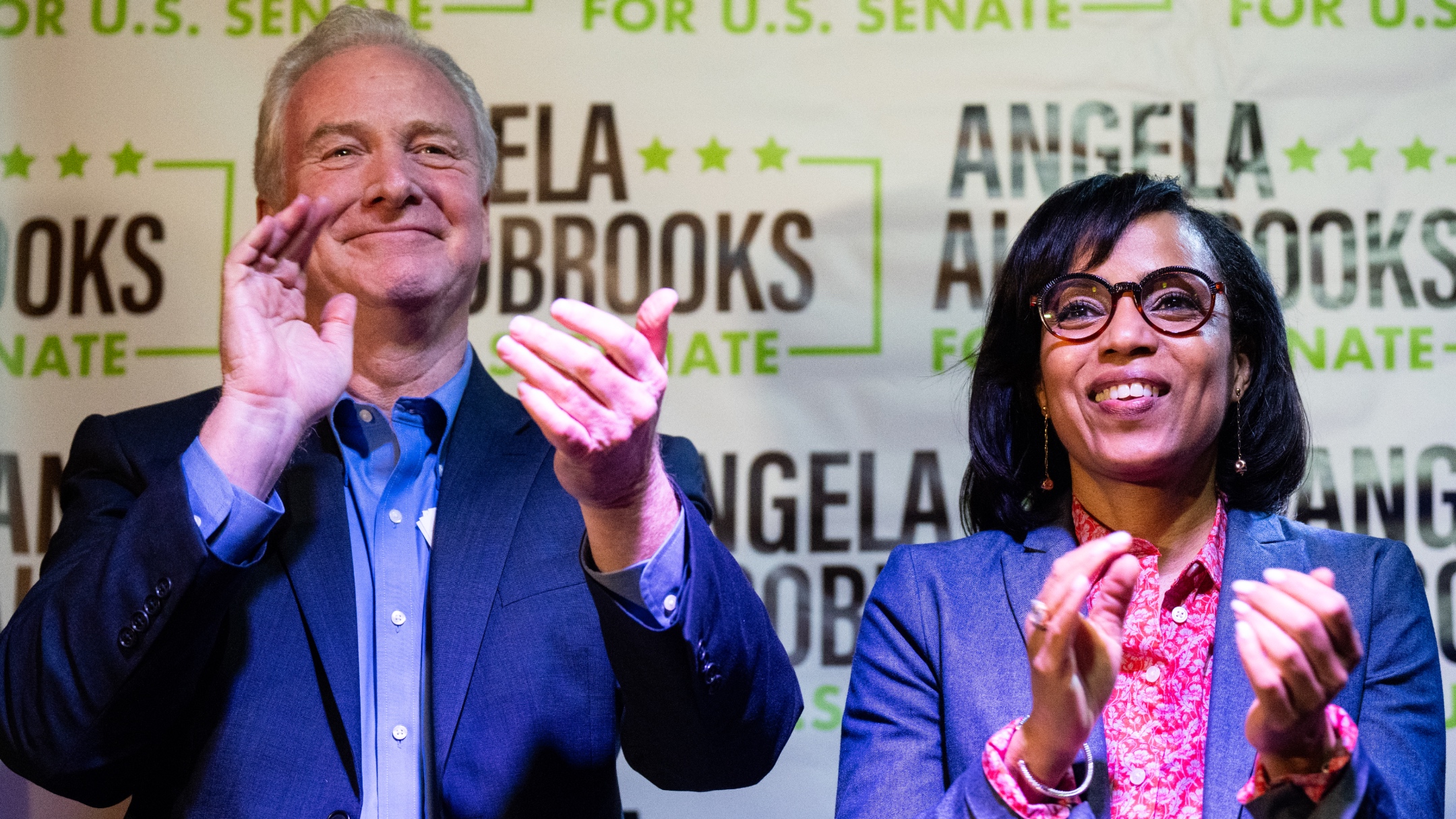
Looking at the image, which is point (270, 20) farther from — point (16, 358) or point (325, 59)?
point (16, 358)

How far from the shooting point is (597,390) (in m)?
1.71

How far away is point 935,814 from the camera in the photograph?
1.86 meters

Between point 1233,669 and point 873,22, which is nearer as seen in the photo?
point 1233,669

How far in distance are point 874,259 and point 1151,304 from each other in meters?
0.94

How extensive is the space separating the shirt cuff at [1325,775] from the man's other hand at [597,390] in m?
0.83

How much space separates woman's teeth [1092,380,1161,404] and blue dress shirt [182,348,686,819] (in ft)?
2.23

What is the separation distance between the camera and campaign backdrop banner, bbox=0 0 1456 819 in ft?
9.78

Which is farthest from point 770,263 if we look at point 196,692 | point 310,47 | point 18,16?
point 18,16

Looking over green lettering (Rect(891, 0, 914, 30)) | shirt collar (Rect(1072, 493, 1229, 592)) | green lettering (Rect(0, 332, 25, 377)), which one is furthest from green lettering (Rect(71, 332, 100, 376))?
shirt collar (Rect(1072, 493, 1229, 592))

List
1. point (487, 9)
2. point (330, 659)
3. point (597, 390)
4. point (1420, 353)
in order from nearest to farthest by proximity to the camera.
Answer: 1. point (597, 390)
2. point (330, 659)
3. point (1420, 353)
4. point (487, 9)

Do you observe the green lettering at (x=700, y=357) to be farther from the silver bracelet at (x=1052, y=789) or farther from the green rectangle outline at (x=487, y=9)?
the silver bracelet at (x=1052, y=789)

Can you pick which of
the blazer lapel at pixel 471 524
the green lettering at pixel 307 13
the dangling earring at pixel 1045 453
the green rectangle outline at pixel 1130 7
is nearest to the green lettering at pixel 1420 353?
the green rectangle outline at pixel 1130 7

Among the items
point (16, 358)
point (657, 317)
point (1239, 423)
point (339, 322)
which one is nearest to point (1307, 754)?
point (1239, 423)

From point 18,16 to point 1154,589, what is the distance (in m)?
2.67
